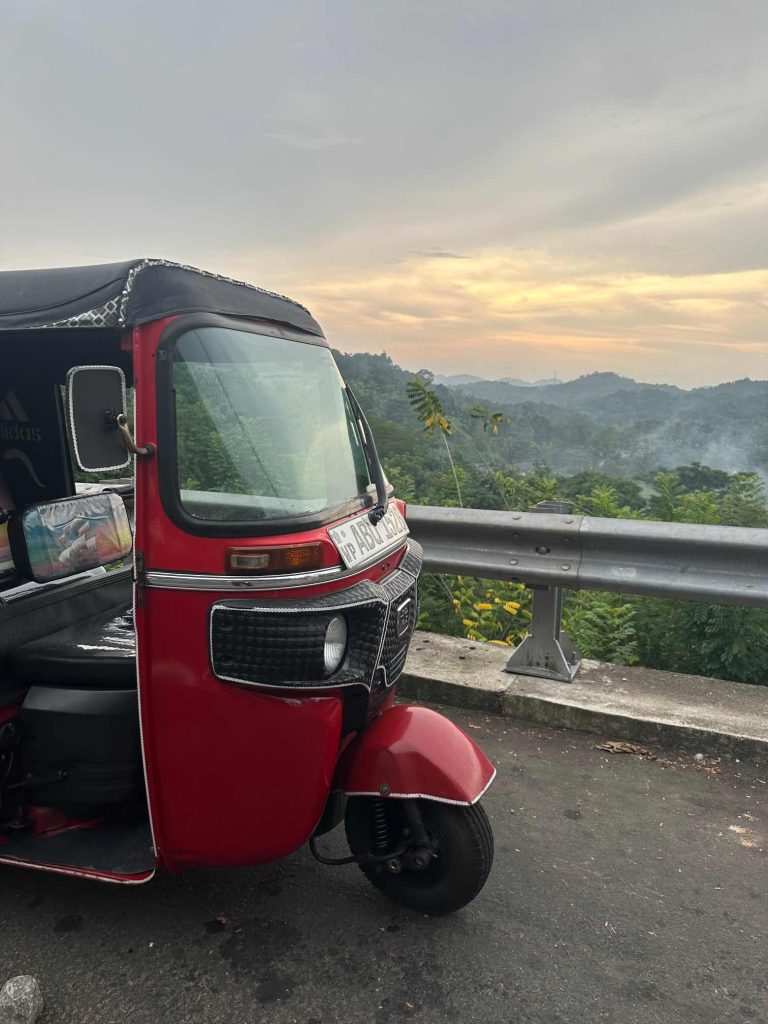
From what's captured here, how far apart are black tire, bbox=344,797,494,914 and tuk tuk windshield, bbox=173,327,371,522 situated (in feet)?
3.44

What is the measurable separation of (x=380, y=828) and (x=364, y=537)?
99 centimetres

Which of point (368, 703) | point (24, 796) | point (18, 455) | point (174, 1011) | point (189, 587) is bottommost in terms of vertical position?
point (174, 1011)

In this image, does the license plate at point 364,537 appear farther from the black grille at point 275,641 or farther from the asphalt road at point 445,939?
the asphalt road at point 445,939

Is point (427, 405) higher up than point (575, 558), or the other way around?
point (427, 405)

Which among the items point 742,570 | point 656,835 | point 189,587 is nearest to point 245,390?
point 189,587

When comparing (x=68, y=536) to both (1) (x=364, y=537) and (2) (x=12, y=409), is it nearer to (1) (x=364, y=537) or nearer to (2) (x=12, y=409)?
(2) (x=12, y=409)

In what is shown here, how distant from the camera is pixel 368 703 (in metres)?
2.52

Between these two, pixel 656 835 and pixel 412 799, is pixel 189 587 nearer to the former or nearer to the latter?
pixel 412 799

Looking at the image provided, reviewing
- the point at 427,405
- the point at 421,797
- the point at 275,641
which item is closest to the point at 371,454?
the point at 275,641

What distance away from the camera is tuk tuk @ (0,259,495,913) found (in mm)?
2258

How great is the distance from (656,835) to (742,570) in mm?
1383

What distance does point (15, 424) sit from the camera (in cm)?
370

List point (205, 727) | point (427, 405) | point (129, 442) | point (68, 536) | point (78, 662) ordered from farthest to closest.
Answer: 1. point (427, 405)
2. point (68, 536)
3. point (78, 662)
4. point (205, 727)
5. point (129, 442)

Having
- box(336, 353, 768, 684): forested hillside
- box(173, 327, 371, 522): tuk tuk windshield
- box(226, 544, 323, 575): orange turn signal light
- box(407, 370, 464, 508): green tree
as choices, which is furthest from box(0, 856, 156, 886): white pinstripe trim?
box(407, 370, 464, 508): green tree
